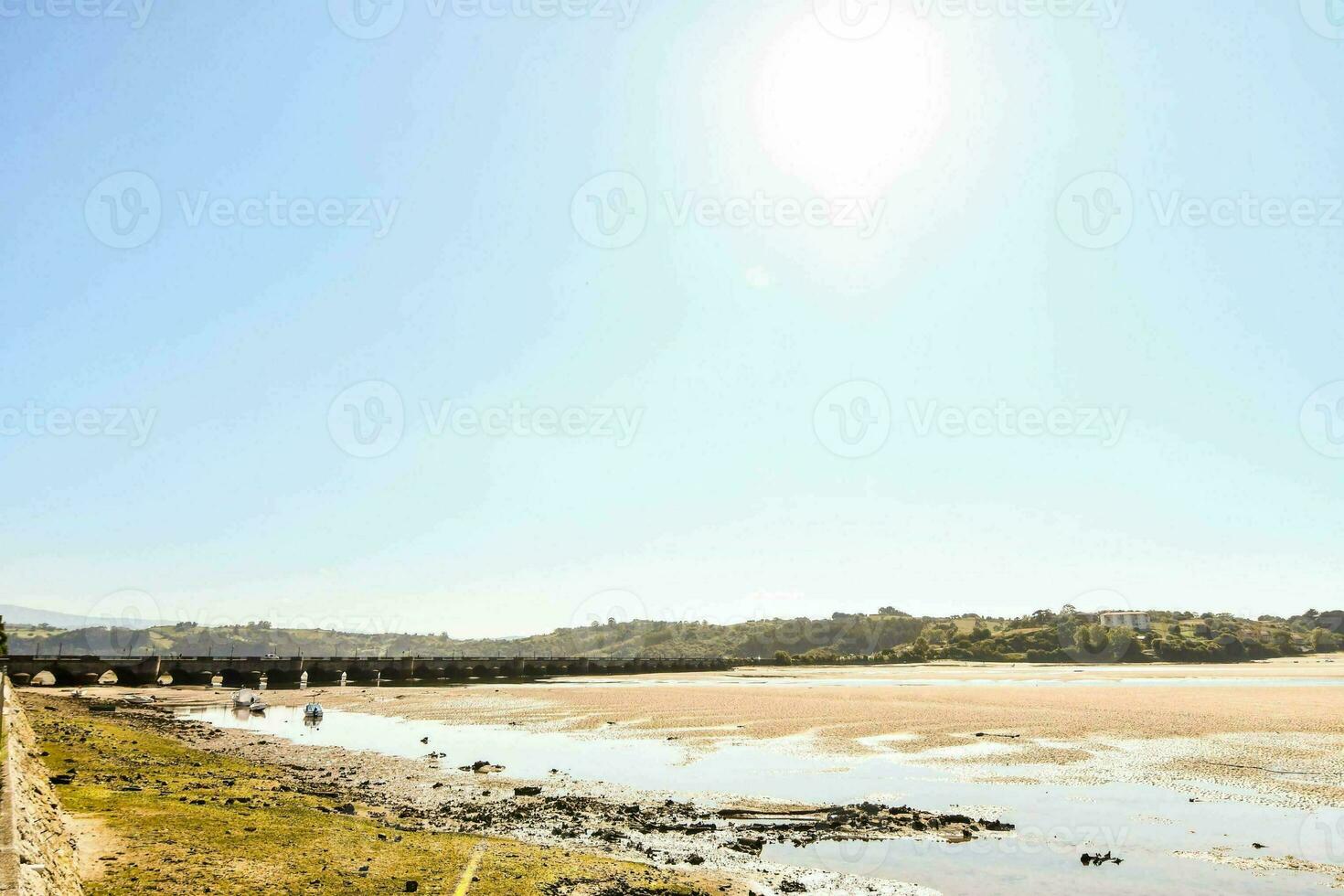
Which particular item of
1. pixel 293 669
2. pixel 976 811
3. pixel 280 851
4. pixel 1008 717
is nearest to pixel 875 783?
pixel 976 811

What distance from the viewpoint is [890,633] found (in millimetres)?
173000

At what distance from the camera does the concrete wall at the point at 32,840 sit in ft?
27.3

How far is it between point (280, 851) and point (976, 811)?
1668 cm

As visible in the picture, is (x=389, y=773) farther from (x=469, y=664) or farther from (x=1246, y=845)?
(x=469, y=664)

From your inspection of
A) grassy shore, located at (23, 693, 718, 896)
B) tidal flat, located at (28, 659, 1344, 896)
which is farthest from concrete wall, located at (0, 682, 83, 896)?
tidal flat, located at (28, 659, 1344, 896)

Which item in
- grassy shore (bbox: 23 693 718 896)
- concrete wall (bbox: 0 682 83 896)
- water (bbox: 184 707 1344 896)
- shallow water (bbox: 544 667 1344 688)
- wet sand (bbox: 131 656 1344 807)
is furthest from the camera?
shallow water (bbox: 544 667 1344 688)

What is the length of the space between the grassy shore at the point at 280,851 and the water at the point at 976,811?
5014mm

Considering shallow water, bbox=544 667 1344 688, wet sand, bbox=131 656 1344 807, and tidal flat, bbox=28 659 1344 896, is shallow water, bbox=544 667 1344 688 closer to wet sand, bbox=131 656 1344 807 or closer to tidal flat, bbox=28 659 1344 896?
wet sand, bbox=131 656 1344 807

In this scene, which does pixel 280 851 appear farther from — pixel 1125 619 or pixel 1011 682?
pixel 1125 619

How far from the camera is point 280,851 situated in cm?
1449

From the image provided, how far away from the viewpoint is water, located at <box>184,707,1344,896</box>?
14.8 m

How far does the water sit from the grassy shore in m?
5.01

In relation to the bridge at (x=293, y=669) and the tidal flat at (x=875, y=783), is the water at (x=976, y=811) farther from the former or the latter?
the bridge at (x=293, y=669)

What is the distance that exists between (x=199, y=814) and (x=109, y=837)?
2588 mm
